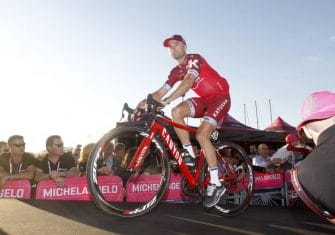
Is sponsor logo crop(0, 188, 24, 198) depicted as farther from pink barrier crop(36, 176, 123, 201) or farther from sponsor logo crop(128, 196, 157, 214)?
sponsor logo crop(128, 196, 157, 214)

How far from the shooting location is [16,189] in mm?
6453

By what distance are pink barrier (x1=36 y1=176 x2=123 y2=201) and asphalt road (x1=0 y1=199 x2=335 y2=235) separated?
204 centimetres

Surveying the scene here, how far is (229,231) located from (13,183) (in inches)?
184

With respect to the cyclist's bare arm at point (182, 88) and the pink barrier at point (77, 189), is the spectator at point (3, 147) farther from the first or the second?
the cyclist's bare arm at point (182, 88)

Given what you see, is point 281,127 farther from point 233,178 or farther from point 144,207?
point 144,207

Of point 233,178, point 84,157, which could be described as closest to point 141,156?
point 233,178

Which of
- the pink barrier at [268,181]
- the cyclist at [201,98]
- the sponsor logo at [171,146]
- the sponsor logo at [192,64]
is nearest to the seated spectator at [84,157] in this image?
the cyclist at [201,98]

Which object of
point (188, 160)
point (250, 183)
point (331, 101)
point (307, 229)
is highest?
point (331, 101)

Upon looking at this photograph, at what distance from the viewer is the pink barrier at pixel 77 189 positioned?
22.1 feet

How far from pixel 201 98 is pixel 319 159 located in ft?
11.7

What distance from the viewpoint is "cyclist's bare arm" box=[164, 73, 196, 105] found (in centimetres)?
425

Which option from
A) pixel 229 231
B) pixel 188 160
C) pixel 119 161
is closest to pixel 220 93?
pixel 188 160

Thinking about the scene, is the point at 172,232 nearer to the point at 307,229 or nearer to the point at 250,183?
the point at 307,229

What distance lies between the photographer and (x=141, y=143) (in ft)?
13.2
